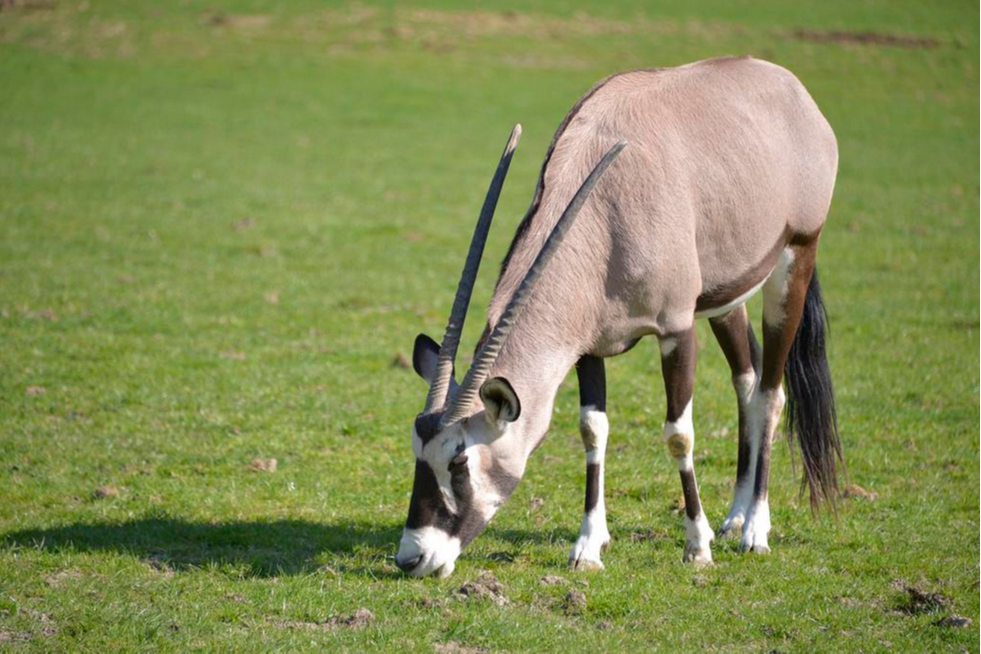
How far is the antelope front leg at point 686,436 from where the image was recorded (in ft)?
21.1

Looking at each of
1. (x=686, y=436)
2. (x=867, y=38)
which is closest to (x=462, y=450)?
(x=686, y=436)

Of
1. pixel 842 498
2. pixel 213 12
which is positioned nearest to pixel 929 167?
pixel 842 498

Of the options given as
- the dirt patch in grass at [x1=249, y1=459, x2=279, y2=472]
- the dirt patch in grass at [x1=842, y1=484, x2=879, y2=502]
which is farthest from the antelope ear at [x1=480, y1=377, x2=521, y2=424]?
the dirt patch in grass at [x1=842, y1=484, x2=879, y2=502]

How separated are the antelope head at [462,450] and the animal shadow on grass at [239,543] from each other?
54 cm

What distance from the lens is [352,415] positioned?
374 inches

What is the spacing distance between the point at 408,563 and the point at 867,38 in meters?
38.5

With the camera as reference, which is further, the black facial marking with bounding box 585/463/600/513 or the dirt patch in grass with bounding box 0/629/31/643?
the black facial marking with bounding box 585/463/600/513

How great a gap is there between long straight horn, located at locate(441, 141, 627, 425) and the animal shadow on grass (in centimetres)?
114

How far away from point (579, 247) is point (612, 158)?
0.51 m

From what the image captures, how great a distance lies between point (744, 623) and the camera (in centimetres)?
566

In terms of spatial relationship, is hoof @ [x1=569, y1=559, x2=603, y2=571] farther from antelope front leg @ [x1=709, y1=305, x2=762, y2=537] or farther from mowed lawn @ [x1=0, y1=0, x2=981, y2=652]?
antelope front leg @ [x1=709, y1=305, x2=762, y2=537]

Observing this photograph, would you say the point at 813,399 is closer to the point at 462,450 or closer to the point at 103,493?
the point at 462,450

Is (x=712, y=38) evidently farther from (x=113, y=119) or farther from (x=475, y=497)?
(x=475, y=497)

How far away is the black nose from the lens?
5879 millimetres
